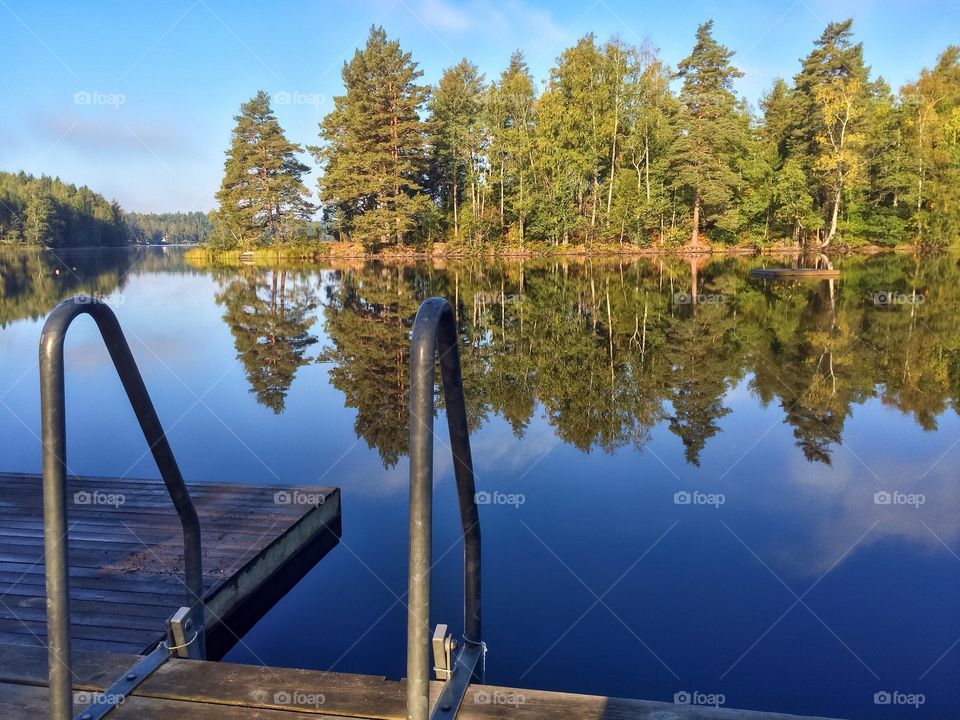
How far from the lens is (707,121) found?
154ft

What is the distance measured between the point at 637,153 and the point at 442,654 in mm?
52648

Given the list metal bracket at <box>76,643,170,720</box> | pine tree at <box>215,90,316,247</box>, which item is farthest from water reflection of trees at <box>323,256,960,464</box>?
pine tree at <box>215,90,316,247</box>

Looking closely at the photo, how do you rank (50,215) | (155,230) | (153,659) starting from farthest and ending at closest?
(155,230)
(50,215)
(153,659)

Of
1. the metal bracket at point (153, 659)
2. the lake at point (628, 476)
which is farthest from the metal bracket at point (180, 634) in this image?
the lake at point (628, 476)

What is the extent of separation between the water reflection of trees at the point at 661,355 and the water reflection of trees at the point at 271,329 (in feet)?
3.09

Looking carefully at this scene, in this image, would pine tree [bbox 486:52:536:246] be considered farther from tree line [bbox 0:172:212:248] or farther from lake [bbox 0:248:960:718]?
tree line [bbox 0:172:212:248]

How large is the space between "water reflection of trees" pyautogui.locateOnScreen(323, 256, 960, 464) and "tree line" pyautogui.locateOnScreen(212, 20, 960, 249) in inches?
972

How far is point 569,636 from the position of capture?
4.74m

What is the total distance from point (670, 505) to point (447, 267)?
115 feet

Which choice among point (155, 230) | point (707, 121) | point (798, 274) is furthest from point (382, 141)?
point (155, 230)

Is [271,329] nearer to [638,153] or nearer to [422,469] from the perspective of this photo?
[422,469]

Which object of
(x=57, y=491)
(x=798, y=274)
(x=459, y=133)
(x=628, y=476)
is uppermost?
(x=459, y=133)

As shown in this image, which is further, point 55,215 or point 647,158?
point 55,215

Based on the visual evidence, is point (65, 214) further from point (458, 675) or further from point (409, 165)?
point (458, 675)
